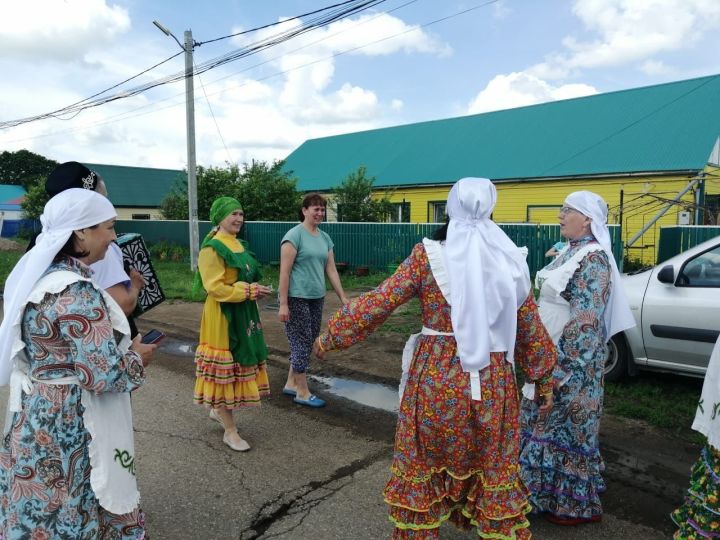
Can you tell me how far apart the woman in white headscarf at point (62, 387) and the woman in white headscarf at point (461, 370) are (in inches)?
35.8

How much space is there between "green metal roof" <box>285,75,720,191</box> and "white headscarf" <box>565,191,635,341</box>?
14.4 metres

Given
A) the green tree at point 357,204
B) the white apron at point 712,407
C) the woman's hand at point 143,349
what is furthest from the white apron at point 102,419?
the green tree at point 357,204

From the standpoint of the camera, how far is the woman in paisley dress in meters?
2.46

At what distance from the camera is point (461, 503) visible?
2.44m

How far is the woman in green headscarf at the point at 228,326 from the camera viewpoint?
4.04 metres

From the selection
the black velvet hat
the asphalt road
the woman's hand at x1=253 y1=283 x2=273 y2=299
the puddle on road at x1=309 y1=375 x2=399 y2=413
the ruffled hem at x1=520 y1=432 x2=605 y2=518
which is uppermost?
the black velvet hat

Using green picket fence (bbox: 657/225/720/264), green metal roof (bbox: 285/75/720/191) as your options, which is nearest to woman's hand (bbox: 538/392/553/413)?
green picket fence (bbox: 657/225/720/264)

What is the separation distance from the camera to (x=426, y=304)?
2359 mm

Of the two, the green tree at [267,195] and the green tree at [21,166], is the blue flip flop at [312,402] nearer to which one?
the green tree at [267,195]

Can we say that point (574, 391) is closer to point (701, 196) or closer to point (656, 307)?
point (656, 307)

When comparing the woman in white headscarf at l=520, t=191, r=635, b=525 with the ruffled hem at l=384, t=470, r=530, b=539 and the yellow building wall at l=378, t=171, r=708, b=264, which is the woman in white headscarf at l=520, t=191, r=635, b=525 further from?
the yellow building wall at l=378, t=171, r=708, b=264

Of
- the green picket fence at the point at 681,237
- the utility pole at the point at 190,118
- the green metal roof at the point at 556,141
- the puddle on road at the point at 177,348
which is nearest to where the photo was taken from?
the puddle on road at the point at 177,348

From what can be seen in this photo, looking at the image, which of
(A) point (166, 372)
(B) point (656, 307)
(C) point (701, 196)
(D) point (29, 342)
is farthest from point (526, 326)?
(C) point (701, 196)

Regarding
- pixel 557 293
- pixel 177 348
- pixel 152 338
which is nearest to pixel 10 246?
pixel 177 348
